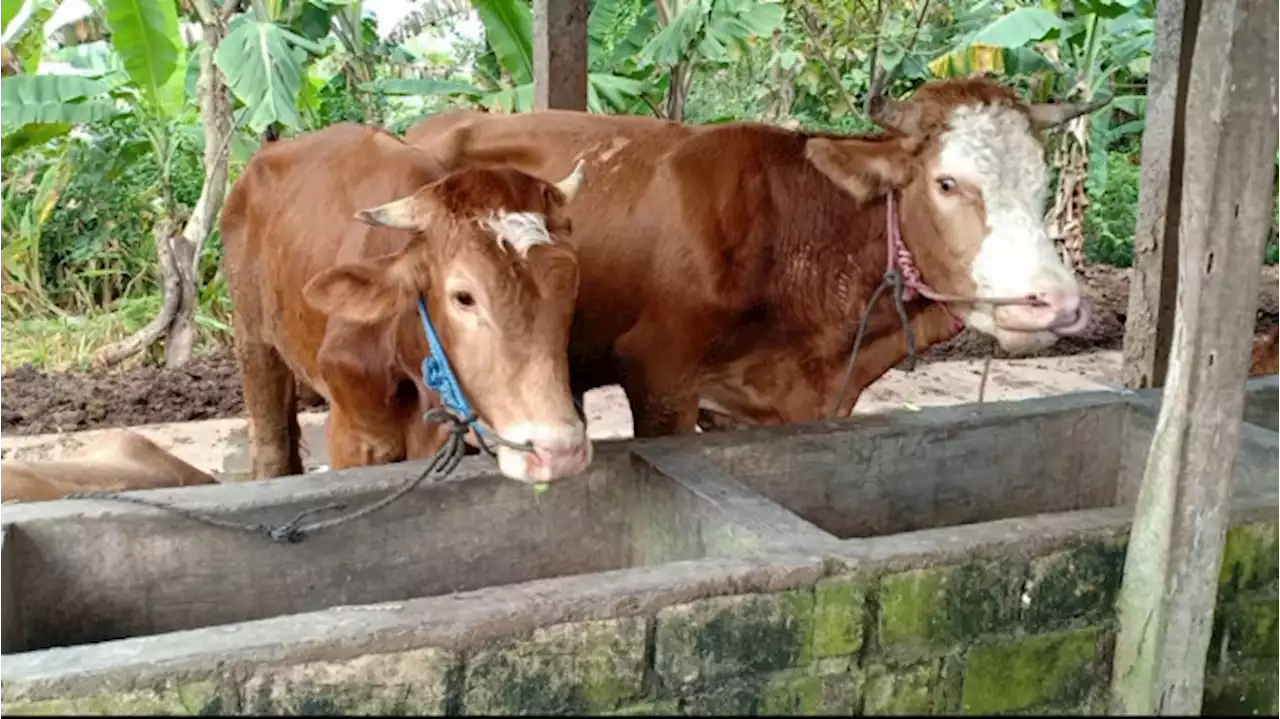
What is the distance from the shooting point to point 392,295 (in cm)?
354

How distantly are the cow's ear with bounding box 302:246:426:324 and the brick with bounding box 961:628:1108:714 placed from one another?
173 centimetres

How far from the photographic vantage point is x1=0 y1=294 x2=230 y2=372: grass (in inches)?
331

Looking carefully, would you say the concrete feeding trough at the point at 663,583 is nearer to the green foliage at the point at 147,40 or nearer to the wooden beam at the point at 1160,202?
the wooden beam at the point at 1160,202

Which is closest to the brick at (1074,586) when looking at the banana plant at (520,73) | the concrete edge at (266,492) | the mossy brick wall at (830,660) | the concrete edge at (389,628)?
the mossy brick wall at (830,660)

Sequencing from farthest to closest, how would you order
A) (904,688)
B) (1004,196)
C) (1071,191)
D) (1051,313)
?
(1071,191) < (1004,196) < (1051,313) < (904,688)

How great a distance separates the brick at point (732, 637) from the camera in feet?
8.88

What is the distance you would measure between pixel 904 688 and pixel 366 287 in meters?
1.72

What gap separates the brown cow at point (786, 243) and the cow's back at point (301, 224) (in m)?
0.43

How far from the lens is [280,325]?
472 cm

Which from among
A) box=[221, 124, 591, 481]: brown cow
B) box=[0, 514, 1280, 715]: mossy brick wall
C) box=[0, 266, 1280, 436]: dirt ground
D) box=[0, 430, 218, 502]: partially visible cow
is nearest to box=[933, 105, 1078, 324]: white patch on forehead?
box=[0, 514, 1280, 715]: mossy brick wall

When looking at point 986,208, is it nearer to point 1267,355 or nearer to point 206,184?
point 1267,355

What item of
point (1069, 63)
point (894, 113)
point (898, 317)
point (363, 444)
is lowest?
point (363, 444)

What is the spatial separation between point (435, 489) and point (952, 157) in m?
1.93

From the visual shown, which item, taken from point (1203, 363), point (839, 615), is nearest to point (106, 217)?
point (839, 615)
